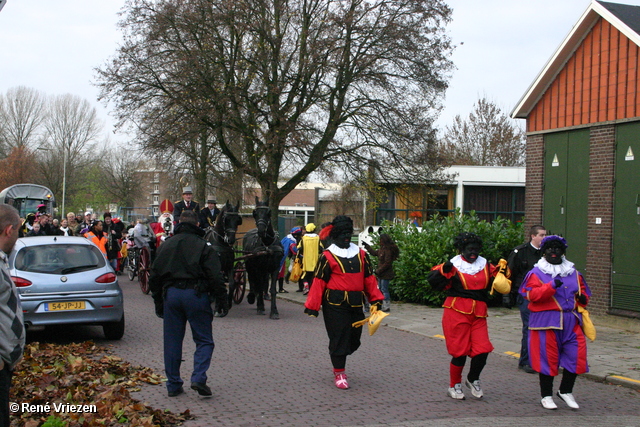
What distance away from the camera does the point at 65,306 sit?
29.9 ft

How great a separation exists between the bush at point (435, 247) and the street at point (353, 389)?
4177mm

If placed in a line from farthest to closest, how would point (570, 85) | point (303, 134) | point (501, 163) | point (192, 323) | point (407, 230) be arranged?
point (501, 163)
point (303, 134)
point (407, 230)
point (570, 85)
point (192, 323)

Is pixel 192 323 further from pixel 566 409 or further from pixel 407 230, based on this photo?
pixel 407 230

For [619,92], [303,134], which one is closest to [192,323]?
[619,92]

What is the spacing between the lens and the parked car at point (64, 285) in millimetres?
8992

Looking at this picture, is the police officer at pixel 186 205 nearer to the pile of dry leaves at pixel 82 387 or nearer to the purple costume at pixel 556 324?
the pile of dry leaves at pixel 82 387

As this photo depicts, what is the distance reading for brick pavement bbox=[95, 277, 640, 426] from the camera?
5996 millimetres

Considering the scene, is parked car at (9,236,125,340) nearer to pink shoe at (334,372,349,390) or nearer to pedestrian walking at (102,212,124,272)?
pink shoe at (334,372,349,390)

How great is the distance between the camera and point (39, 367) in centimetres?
715

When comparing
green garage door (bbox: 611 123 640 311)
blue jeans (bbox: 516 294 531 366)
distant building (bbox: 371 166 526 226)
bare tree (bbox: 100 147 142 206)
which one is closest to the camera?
blue jeans (bbox: 516 294 531 366)

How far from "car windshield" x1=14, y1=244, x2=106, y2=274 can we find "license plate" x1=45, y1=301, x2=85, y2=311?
1.61 ft

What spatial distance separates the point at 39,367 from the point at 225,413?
2551mm

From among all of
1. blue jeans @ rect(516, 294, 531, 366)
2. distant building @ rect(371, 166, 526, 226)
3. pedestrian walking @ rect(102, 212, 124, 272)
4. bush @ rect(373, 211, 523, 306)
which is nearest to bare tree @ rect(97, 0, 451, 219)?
pedestrian walking @ rect(102, 212, 124, 272)

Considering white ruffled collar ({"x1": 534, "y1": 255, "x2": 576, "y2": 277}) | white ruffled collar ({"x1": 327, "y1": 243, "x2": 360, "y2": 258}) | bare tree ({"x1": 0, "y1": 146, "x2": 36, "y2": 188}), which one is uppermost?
bare tree ({"x1": 0, "y1": 146, "x2": 36, "y2": 188})
